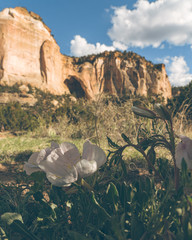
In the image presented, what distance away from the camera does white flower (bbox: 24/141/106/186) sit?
0.54 meters

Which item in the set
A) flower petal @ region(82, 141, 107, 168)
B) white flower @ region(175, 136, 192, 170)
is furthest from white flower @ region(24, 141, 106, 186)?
white flower @ region(175, 136, 192, 170)

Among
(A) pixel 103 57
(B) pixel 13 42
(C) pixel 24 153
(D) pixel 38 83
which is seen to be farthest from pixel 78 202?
(A) pixel 103 57

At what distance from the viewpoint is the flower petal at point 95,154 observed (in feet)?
1.92

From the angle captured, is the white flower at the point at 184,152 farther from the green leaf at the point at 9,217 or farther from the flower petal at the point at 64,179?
the green leaf at the point at 9,217

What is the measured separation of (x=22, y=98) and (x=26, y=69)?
236 inches

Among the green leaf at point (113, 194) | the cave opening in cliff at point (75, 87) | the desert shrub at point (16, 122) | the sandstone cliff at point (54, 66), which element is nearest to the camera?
the green leaf at point (113, 194)

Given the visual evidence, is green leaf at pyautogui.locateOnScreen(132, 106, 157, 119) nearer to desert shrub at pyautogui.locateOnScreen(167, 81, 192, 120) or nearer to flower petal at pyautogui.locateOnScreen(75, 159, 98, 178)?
flower petal at pyautogui.locateOnScreen(75, 159, 98, 178)

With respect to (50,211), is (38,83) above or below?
above

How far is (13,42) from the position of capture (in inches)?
842

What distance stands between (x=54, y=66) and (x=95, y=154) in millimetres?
25583

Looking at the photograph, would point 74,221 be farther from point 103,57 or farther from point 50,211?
point 103,57

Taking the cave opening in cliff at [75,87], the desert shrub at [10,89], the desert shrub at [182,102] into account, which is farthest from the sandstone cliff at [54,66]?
the desert shrub at [182,102]

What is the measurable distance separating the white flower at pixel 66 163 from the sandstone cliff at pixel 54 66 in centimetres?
1952

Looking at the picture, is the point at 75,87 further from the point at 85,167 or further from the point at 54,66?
the point at 85,167
